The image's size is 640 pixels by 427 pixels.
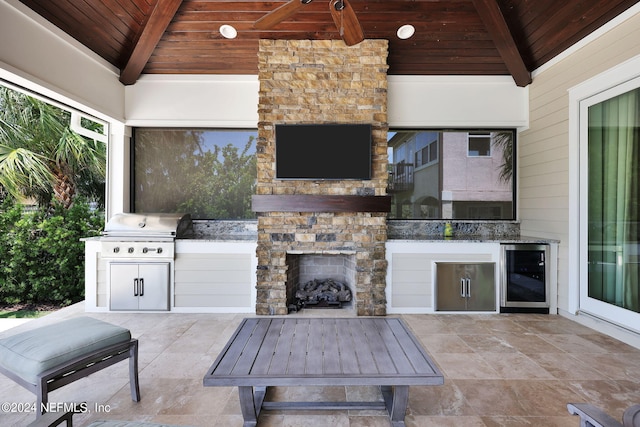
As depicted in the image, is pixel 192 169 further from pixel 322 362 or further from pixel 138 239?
pixel 322 362

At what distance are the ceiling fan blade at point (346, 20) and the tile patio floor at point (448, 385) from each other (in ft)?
8.53

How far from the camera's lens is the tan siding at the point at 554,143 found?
Result: 325 cm

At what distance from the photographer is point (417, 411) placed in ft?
6.72

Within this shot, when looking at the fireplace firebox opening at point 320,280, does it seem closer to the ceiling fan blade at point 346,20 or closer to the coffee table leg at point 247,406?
the coffee table leg at point 247,406

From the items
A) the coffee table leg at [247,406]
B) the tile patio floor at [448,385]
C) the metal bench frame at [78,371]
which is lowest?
the tile patio floor at [448,385]

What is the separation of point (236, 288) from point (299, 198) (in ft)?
4.36

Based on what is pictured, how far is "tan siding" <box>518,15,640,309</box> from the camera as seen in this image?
10.7ft

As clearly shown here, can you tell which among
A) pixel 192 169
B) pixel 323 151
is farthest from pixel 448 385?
pixel 192 169

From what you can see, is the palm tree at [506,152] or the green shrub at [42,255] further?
the green shrub at [42,255]

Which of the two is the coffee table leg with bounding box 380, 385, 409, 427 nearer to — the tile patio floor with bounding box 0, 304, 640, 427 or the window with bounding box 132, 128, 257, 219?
the tile patio floor with bounding box 0, 304, 640, 427

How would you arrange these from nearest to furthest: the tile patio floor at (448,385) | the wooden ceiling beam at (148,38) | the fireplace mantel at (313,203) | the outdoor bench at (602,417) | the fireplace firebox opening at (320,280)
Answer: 1. the outdoor bench at (602,417)
2. the tile patio floor at (448,385)
3. the wooden ceiling beam at (148,38)
4. the fireplace mantel at (313,203)
5. the fireplace firebox opening at (320,280)

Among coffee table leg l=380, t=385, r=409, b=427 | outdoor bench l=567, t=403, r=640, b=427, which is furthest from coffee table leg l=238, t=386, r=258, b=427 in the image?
outdoor bench l=567, t=403, r=640, b=427

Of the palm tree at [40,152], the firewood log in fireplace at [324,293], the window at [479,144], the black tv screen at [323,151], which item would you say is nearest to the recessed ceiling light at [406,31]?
the black tv screen at [323,151]

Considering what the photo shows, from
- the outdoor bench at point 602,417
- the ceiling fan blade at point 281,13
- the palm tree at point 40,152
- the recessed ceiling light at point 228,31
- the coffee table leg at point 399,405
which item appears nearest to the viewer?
the outdoor bench at point 602,417
